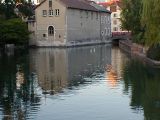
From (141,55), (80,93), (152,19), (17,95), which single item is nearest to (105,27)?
(141,55)

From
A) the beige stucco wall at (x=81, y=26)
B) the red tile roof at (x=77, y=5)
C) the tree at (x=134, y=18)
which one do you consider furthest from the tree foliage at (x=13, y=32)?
the tree at (x=134, y=18)

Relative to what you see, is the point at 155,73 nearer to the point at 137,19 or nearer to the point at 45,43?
the point at 137,19

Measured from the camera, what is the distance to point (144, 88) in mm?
30328

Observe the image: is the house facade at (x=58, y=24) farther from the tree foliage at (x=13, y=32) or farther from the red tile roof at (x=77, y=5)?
the tree foliage at (x=13, y=32)

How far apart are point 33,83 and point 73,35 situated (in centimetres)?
5563

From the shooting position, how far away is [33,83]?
3328 cm

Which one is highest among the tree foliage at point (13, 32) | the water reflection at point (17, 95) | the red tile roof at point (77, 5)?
the red tile roof at point (77, 5)

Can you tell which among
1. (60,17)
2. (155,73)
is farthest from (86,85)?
(60,17)

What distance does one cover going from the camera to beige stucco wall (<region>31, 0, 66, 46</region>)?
85188 mm

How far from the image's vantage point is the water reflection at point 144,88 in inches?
924

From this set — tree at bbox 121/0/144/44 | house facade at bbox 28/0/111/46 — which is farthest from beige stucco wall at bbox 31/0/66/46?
tree at bbox 121/0/144/44

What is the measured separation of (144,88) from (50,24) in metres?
57.4

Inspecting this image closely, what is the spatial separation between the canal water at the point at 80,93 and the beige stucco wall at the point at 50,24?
4192 centimetres

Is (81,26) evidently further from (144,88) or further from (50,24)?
(144,88)
